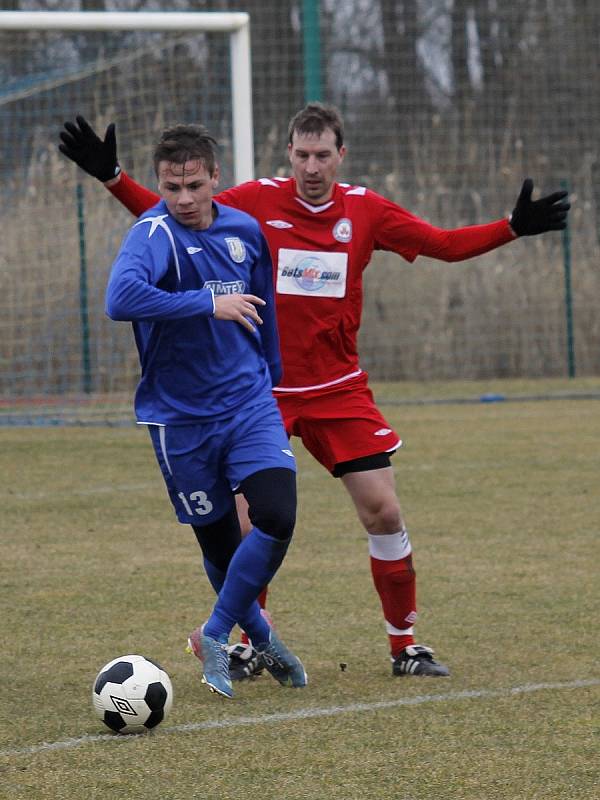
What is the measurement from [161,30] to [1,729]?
8.79 metres

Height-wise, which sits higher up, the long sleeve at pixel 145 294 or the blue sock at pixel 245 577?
the long sleeve at pixel 145 294

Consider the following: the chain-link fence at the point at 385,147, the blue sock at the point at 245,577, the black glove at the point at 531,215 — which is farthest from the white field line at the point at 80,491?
the blue sock at the point at 245,577

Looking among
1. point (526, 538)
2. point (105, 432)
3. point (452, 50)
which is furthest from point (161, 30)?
point (452, 50)

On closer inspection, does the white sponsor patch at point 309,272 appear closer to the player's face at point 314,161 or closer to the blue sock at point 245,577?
the player's face at point 314,161

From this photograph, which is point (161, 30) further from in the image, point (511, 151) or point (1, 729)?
point (1, 729)

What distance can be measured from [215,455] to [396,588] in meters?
0.90

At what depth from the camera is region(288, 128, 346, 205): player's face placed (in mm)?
5297

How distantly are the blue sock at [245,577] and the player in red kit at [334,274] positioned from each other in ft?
1.92

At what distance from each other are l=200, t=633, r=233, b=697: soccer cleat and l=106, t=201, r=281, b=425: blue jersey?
689 mm

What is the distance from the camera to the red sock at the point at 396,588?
208 inches

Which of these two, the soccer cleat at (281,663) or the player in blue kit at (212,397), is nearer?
the player in blue kit at (212,397)

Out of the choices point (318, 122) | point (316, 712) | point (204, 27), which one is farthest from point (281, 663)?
point (204, 27)

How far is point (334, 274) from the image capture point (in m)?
5.48

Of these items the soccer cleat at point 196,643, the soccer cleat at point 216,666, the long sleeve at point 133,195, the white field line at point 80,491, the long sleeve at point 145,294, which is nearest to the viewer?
the long sleeve at point 145,294
